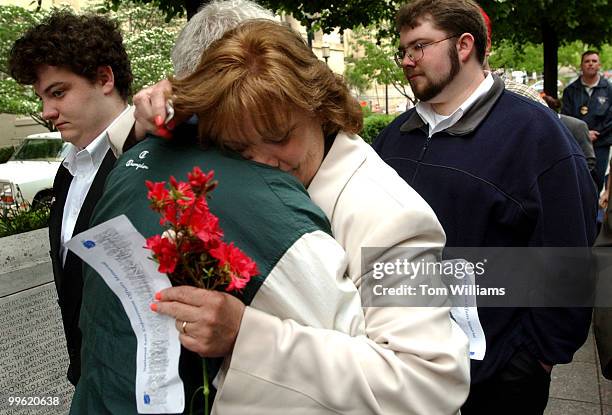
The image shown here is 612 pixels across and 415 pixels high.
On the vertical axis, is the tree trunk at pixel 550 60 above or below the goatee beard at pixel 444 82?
below

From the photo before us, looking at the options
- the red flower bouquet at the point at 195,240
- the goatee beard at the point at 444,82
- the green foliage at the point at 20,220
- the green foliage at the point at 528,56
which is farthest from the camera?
the green foliage at the point at 528,56

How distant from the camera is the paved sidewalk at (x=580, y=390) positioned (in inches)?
174

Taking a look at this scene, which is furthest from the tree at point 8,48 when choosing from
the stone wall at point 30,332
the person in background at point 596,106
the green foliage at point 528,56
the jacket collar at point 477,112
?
the jacket collar at point 477,112

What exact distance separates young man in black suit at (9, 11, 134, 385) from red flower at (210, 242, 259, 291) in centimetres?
132

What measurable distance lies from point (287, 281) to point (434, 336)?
32 cm

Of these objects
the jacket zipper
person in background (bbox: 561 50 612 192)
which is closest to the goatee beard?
the jacket zipper

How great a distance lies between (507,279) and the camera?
2514 millimetres

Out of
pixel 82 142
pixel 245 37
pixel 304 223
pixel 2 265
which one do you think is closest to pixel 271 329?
pixel 304 223

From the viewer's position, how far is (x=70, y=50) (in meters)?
2.60

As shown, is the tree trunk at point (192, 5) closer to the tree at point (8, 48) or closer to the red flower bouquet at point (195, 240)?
the red flower bouquet at point (195, 240)

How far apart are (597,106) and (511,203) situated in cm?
704

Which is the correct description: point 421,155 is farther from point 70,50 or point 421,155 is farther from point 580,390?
point 580,390

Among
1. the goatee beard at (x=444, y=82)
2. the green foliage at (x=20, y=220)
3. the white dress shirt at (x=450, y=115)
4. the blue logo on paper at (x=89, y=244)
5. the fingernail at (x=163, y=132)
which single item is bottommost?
the green foliage at (x=20, y=220)

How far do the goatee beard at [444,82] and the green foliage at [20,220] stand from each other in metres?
3.05
